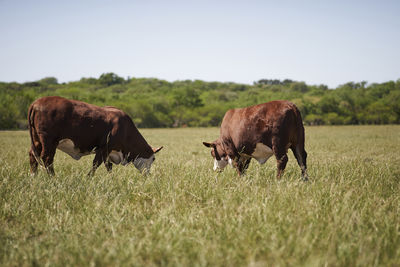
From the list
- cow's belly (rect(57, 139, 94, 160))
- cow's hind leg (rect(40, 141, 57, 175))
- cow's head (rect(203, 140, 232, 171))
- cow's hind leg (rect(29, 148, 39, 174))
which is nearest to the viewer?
cow's hind leg (rect(40, 141, 57, 175))

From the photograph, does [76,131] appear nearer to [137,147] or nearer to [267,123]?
[137,147]

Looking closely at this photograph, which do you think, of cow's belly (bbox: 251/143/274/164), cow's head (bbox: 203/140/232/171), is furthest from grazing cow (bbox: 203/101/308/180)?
cow's head (bbox: 203/140/232/171)

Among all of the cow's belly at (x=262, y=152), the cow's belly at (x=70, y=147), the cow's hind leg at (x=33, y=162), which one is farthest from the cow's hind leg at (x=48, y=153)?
the cow's belly at (x=262, y=152)

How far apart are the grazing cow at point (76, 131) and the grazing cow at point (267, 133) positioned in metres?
2.09

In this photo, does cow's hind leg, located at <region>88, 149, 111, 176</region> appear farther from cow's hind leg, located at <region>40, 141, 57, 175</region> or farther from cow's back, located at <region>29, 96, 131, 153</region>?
cow's hind leg, located at <region>40, 141, 57, 175</region>

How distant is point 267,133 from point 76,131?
3.62 metres

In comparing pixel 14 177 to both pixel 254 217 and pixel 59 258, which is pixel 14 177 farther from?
pixel 254 217

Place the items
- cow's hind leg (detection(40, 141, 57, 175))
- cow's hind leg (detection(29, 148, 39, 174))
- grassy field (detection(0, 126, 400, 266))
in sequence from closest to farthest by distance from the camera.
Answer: grassy field (detection(0, 126, 400, 266)) → cow's hind leg (detection(40, 141, 57, 175)) → cow's hind leg (detection(29, 148, 39, 174))

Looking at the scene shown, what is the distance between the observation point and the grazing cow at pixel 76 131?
524 centimetres

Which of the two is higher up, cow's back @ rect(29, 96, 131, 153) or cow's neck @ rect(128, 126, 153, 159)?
cow's back @ rect(29, 96, 131, 153)

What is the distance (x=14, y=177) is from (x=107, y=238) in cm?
332

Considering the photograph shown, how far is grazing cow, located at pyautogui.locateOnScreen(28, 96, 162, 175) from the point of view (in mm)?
5242

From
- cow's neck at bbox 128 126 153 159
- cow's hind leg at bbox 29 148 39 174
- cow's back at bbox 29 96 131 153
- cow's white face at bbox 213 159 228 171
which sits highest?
cow's back at bbox 29 96 131 153

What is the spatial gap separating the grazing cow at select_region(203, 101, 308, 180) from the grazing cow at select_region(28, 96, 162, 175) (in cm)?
209
